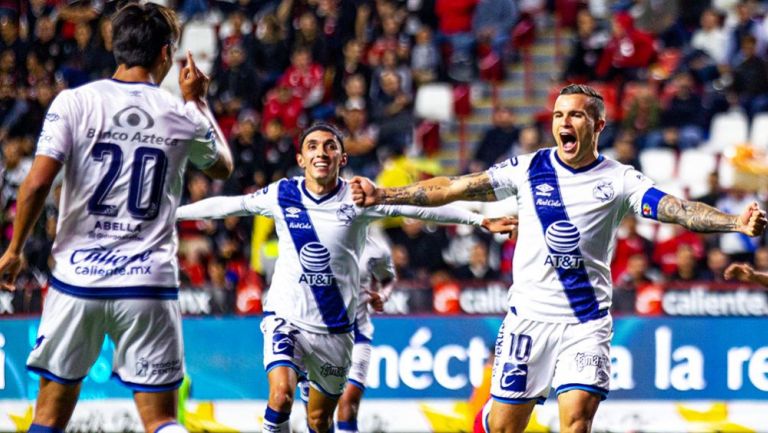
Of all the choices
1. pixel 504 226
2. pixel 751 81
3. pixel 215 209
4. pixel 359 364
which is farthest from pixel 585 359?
pixel 751 81

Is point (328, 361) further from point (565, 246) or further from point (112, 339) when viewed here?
point (112, 339)

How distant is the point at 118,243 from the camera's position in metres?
6.18

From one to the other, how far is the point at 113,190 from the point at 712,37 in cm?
1405

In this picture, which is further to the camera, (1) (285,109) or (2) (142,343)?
(1) (285,109)

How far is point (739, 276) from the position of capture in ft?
24.5

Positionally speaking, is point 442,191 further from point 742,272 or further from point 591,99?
point 742,272

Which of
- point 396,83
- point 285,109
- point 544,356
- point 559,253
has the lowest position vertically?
point 544,356

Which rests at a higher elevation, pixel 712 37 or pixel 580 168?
pixel 712 37

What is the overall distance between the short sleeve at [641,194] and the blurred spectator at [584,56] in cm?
1075

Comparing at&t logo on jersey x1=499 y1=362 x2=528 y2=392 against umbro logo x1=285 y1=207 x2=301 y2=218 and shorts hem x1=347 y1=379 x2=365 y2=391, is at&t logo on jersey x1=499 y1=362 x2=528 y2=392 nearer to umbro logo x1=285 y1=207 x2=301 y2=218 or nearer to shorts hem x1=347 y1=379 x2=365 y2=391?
umbro logo x1=285 y1=207 x2=301 y2=218

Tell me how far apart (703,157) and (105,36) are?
9.09 meters

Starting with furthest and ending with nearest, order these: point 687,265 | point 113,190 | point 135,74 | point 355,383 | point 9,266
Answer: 1. point 687,265
2. point 355,383
3. point 135,74
4. point 113,190
5. point 9,266

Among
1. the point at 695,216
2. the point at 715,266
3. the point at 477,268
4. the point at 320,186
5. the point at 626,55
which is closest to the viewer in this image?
the point at 695,216

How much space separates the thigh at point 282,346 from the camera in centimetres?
905
